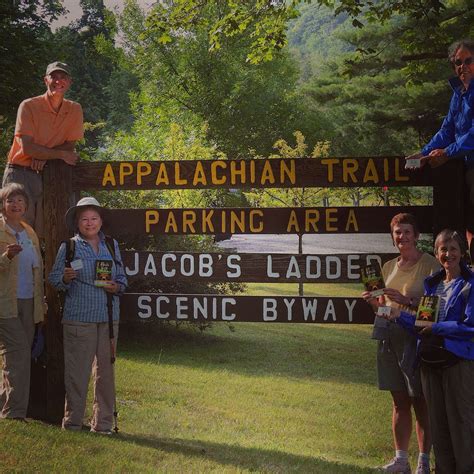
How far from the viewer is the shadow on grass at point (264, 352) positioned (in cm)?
1317

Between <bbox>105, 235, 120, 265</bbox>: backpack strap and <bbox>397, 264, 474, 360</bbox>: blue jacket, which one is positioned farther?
<bbox>105, 235, 120, 265</bbox>: backpack strap

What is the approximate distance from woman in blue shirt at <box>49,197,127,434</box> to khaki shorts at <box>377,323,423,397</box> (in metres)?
1.90

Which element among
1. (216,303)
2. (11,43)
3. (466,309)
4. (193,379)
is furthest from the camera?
(11,43)

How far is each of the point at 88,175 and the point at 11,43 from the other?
11.5m

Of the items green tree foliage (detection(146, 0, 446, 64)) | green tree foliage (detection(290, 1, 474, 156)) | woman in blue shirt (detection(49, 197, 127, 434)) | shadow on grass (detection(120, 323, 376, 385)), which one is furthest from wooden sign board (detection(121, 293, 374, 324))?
green tree foliage (detection(290, 1, 474, 156))

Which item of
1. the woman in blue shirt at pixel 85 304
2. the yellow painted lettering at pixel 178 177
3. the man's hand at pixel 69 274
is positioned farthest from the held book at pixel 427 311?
the man's hand at pixel 69 274

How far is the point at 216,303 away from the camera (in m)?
5.80

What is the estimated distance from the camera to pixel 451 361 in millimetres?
4086

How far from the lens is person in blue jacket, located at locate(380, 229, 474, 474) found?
407 centimetres

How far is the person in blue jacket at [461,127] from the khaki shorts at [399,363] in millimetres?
891

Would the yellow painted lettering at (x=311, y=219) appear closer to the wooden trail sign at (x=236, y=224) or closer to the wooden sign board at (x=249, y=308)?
the wooden trail sign at (x=236, y=224)

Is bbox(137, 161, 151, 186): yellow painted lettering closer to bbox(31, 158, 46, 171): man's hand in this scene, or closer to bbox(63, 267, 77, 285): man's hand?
bbox(31, 158, 46, 171): man's hand

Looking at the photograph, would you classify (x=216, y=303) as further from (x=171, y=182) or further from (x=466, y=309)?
(x=466, y=309)

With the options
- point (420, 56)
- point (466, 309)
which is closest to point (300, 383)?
point (420, 56)
